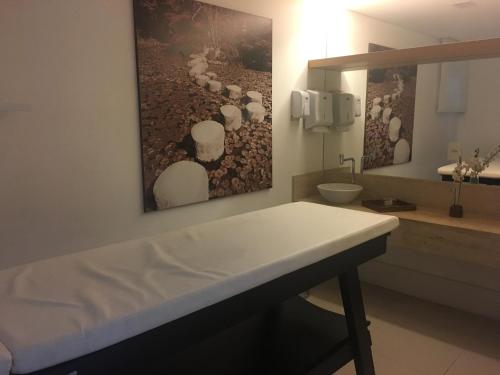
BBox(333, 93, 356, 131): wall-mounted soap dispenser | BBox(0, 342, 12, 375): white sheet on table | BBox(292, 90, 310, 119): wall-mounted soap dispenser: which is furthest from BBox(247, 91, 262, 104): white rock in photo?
BBox(0, 342, 12, 375): white sheet on table

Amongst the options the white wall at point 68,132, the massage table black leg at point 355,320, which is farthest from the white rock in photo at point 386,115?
the white wall at point 68,132

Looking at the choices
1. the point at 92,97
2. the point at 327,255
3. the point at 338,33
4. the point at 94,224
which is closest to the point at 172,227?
the point at 94,224

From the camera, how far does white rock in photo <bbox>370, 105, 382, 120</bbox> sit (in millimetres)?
3075

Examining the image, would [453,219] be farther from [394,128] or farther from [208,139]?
[208,139]

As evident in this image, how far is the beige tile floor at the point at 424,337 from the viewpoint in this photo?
220 cm

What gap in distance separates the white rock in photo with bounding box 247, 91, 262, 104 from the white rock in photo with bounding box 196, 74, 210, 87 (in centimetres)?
36

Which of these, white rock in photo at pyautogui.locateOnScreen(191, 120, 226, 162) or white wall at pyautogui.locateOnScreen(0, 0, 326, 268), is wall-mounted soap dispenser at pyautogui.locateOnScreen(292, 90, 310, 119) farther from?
white wall at pyautogui.locateOnScreen(0, 0, 326, 268)

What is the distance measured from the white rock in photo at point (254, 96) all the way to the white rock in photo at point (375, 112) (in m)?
0.97

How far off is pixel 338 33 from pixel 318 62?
0.34 meters

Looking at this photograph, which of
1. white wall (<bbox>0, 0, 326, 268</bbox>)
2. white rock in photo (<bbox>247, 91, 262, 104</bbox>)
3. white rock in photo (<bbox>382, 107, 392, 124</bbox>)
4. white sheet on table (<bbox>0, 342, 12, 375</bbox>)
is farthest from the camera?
white rock in photo (<bbox>382, 107, 392, 124</bbox>)

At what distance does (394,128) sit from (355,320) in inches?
67.9

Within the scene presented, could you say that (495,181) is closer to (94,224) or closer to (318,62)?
(318,62)

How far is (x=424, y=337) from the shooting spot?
8.18 ft

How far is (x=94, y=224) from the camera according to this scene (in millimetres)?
2002
